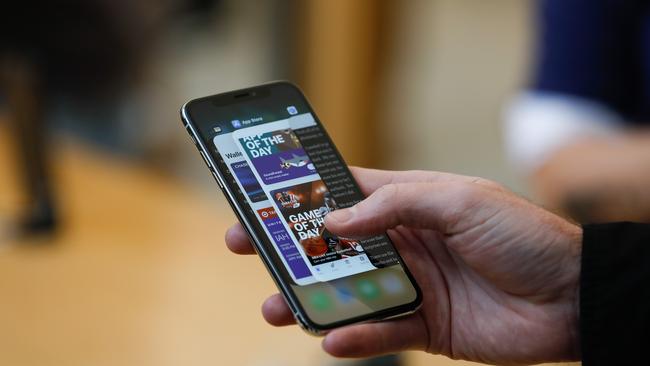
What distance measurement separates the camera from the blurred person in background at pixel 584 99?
4.91 feet

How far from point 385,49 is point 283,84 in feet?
6.42

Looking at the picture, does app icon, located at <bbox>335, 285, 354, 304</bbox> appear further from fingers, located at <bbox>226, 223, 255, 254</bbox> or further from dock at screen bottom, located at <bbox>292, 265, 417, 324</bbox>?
fingers, located at <bbox>226, 223, 255, 254</bbox>

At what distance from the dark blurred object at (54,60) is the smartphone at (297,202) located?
2.50 ft

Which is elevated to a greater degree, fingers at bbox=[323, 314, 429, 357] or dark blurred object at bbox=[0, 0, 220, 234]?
dark blurred object at bbox=[0, 0, 220, 234]

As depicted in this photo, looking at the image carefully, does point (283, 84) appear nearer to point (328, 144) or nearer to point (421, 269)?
point (328, 144)

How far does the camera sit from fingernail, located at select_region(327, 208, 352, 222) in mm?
824

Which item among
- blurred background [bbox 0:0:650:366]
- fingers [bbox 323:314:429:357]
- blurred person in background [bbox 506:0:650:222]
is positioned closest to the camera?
fingers [bbox 323:314:429:357]

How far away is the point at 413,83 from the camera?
11.0ft

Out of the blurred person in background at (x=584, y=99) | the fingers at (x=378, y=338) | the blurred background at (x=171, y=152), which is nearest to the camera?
the fingers at (x=378, y=338)

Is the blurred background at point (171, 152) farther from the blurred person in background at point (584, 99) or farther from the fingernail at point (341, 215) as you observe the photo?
the fingernail at point (341, 215)

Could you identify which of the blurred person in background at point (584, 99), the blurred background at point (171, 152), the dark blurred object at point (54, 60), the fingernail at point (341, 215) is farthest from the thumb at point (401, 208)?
the dark blurred object at point (54, 60)

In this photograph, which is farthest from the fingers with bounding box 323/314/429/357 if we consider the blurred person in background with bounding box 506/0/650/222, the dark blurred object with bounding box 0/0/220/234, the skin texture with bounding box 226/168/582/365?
the dark blurred object with bounding box 0/0/220/234

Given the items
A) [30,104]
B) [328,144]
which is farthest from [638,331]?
[30,104]

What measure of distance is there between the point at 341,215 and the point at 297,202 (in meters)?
0.05
